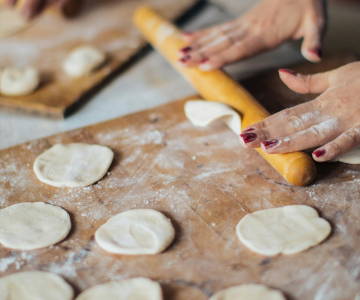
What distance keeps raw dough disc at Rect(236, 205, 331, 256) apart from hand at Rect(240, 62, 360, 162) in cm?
20

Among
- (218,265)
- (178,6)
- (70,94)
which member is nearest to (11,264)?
(218,265)

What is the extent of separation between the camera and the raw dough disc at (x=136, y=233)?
4.57 feet

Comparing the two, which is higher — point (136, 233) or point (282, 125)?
point (282, 125)

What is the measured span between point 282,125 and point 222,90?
15.0 inches

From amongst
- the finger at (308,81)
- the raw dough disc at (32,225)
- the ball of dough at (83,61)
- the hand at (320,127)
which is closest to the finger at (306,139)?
the hand at (320,127)

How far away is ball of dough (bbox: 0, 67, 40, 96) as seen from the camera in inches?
84.8

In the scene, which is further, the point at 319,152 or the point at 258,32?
the point at 258,32

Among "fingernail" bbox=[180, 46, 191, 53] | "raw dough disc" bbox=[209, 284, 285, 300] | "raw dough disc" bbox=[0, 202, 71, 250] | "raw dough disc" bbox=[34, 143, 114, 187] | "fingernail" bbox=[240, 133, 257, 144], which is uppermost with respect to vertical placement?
"fingernail" bbox=[180, 46, 191, 53]

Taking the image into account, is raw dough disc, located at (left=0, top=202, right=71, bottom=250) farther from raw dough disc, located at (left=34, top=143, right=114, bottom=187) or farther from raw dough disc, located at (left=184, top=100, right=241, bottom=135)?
raw dough disc, located at (left=184, top=100, right=241, bottom=135)

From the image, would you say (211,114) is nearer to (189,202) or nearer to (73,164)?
(189,202)

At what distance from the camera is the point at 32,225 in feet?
4.89

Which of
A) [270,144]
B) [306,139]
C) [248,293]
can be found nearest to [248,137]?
[270,144]

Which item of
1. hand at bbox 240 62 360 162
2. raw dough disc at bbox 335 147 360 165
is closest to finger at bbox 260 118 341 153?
hand at bbox 240 62 360 162

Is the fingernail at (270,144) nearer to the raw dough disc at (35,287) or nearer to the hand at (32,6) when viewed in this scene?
the raw dough disc at (35,287)
